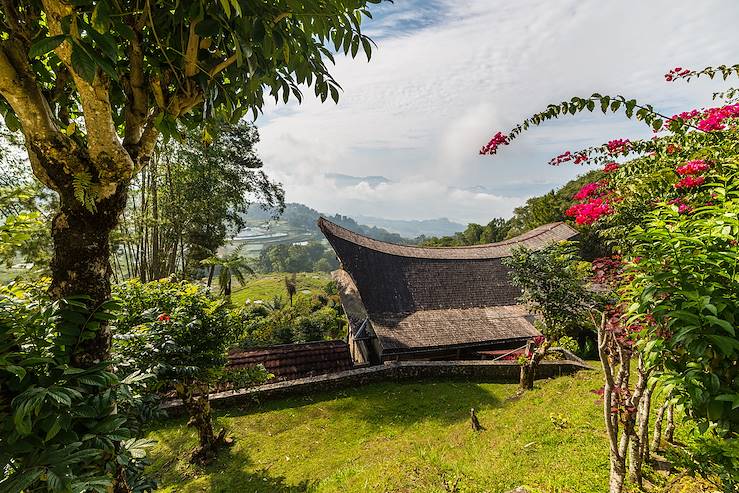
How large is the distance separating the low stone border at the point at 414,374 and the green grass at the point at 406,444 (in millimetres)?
371

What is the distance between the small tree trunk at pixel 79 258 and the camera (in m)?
2.32

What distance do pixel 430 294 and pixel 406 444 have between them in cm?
975

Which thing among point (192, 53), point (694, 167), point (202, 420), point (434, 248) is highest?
point (192, 53)

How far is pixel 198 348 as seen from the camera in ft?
18.9

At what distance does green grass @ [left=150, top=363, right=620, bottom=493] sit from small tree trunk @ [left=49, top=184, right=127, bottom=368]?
4469mm

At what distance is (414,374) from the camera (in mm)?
11414

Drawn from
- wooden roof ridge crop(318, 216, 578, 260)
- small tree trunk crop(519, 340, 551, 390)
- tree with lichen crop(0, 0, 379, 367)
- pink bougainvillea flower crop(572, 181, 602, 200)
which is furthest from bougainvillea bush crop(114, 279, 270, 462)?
wooden roof ridge crop(318, 216, 578, 260)

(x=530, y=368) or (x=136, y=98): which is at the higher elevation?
(x=136, y=98)

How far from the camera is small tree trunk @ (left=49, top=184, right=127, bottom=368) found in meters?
2.32

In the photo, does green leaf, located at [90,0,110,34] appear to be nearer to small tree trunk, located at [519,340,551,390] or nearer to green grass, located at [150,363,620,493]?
green grass, located at [150,363,620,493]

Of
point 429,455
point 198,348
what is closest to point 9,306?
point 198,348

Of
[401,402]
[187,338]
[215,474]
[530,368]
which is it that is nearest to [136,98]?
[187,338]

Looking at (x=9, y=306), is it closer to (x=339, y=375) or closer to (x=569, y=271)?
(x=569, y=271)

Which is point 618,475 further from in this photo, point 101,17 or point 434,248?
point 434,248
